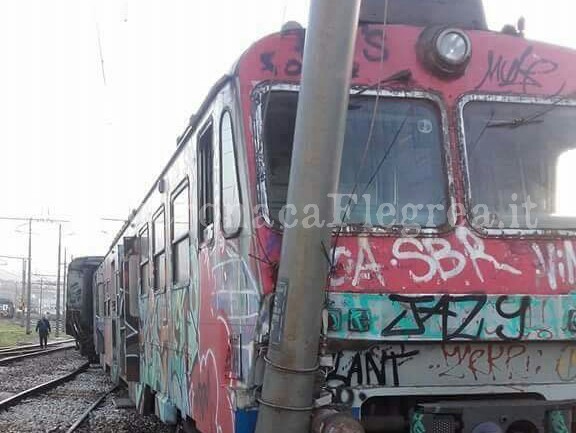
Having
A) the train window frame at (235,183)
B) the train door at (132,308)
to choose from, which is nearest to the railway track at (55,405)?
the train door at (132,308)

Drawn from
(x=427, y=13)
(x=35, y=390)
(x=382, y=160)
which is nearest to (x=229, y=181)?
(x=382, y=160)

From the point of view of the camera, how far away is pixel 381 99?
4.12 metres

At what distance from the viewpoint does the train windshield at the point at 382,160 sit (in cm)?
398

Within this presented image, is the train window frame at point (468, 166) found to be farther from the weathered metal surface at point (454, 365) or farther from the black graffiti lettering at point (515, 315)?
the weathered metal surface at point (454, 365)

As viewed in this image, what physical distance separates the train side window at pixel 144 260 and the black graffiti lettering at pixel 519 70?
472 cm

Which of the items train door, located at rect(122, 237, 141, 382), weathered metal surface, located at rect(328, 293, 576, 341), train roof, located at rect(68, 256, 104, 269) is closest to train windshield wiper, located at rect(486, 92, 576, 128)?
weathered metal surface, located at rect(328, 293, 576, 341)

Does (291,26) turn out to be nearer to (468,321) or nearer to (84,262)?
(468,321)

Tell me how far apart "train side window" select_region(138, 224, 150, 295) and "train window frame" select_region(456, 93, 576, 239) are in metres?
4.55

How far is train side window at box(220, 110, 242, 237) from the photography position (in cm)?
403

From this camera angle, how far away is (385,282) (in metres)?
3.82

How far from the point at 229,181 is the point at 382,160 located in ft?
2.92

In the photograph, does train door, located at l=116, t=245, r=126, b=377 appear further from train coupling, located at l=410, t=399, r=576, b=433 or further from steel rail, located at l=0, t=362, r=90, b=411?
train coupling, located at l=410, t=399, r=576, b=433

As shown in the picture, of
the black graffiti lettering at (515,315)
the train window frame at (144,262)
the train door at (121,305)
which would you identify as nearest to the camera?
the black graffiti lettering at (515,315)

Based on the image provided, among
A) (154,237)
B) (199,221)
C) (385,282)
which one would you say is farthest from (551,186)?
(154,237)
